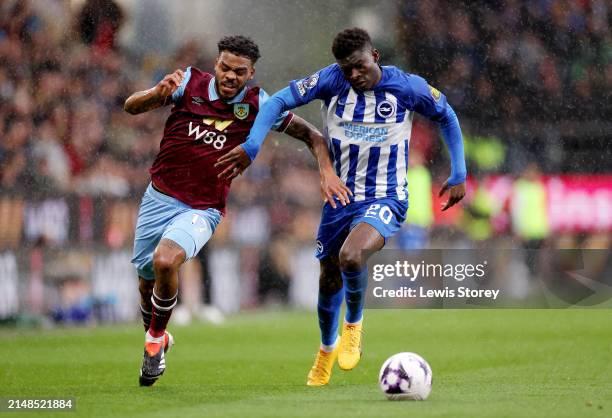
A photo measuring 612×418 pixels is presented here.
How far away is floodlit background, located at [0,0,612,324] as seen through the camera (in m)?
12.5

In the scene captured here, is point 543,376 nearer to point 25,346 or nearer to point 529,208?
point 25,346

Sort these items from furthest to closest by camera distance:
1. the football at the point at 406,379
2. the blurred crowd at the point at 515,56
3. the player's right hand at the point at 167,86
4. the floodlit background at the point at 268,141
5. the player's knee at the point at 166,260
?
the blurred crowd at the point at 515,56 < the floodlit background at the point at 268,141 < the player's right hand at the point at 167,86 < the player's knee at the point at 166,260 < the football at the point at 406,379

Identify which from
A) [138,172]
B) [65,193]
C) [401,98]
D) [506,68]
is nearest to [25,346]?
[65,193]

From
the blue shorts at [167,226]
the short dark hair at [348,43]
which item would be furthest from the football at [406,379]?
the short dark hair at [348,43]

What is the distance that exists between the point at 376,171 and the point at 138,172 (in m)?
6.84

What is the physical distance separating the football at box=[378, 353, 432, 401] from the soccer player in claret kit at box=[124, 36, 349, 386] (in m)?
1.27

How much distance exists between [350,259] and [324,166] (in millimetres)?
653

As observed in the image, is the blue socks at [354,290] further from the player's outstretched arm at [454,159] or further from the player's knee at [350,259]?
the player's outstretched arm at [454,159]

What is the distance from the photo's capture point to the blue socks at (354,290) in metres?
7.06

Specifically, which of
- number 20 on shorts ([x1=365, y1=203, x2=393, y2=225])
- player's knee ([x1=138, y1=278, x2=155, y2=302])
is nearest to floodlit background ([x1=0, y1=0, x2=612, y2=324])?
player's knee ([x1=138, y1=278, x2=155, y2=302])

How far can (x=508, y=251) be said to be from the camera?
14.3 meters

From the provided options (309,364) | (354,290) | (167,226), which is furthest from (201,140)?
(309,364)

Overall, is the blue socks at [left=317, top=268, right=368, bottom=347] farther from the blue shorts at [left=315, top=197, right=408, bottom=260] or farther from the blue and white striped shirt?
the blue and white striped shirt

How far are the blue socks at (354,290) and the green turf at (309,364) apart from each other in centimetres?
44
